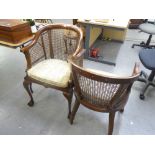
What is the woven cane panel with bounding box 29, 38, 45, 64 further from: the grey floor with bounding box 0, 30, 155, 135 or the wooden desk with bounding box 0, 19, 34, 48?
the grey floor with bounding box 0, 30, 155, 135

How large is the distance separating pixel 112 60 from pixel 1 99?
1867mm

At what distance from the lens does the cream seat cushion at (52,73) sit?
1.33 meters

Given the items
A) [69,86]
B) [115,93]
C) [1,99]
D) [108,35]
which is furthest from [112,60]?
[1,99]

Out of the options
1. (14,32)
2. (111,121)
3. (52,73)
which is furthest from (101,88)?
(14,32)

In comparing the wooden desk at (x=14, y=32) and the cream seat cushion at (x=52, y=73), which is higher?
the wooden desk at (x=14, y=32)

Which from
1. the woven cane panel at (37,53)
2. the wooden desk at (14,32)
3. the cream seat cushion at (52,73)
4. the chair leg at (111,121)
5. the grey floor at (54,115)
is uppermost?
the wooden desk at (14,32)

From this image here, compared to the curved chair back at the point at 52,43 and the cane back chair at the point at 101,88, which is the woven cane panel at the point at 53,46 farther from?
the cane back chair at the point at 101,88

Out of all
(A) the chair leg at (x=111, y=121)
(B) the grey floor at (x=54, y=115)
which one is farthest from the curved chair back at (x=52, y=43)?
(A) the chair leg at (x=111, y=121)

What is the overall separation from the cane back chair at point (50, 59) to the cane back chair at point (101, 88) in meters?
0.21

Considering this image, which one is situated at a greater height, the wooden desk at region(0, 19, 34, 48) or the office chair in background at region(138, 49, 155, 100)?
the wooden desk at region(0, 19, 34, 48)

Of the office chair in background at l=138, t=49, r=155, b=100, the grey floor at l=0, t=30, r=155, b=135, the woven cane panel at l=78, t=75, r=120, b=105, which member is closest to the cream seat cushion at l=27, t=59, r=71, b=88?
the woven cane panel at l=78, t=75, r=120, b=105

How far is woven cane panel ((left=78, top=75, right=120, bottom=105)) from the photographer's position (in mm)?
966

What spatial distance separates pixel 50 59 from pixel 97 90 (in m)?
0.82
